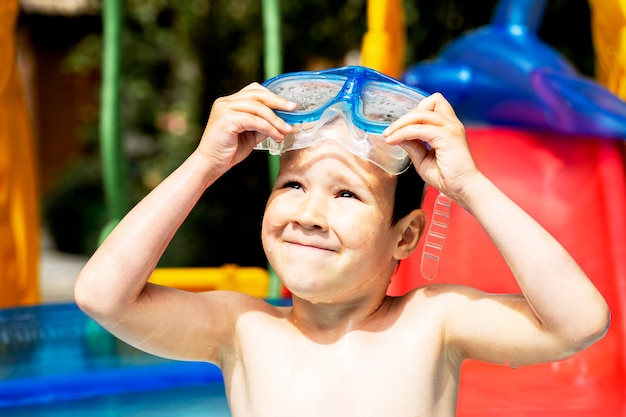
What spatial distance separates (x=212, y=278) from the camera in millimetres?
4344

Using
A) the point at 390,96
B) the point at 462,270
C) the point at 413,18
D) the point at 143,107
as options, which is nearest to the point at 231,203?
the point at 143,107

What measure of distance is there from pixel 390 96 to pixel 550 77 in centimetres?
181

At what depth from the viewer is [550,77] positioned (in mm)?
3488

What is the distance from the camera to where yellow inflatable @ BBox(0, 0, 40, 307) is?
164 inches

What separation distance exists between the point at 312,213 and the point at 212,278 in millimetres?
2671

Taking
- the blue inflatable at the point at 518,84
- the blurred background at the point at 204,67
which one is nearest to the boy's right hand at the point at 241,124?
the blue inflatable at the point at 518,84

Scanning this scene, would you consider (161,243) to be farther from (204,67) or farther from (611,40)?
(204,67)

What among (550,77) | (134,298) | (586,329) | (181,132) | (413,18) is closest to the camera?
(586,329)

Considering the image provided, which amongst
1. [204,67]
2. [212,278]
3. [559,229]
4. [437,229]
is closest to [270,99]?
[437,229]

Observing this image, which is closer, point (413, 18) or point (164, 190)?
point (164, 190)

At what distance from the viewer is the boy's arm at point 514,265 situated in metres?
1.69

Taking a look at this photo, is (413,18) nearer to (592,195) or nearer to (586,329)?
(592,195)

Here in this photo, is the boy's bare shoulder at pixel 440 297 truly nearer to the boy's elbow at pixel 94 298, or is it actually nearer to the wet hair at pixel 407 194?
the wet hair at pixel 407 194

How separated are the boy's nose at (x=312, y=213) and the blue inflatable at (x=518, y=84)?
1977mm
